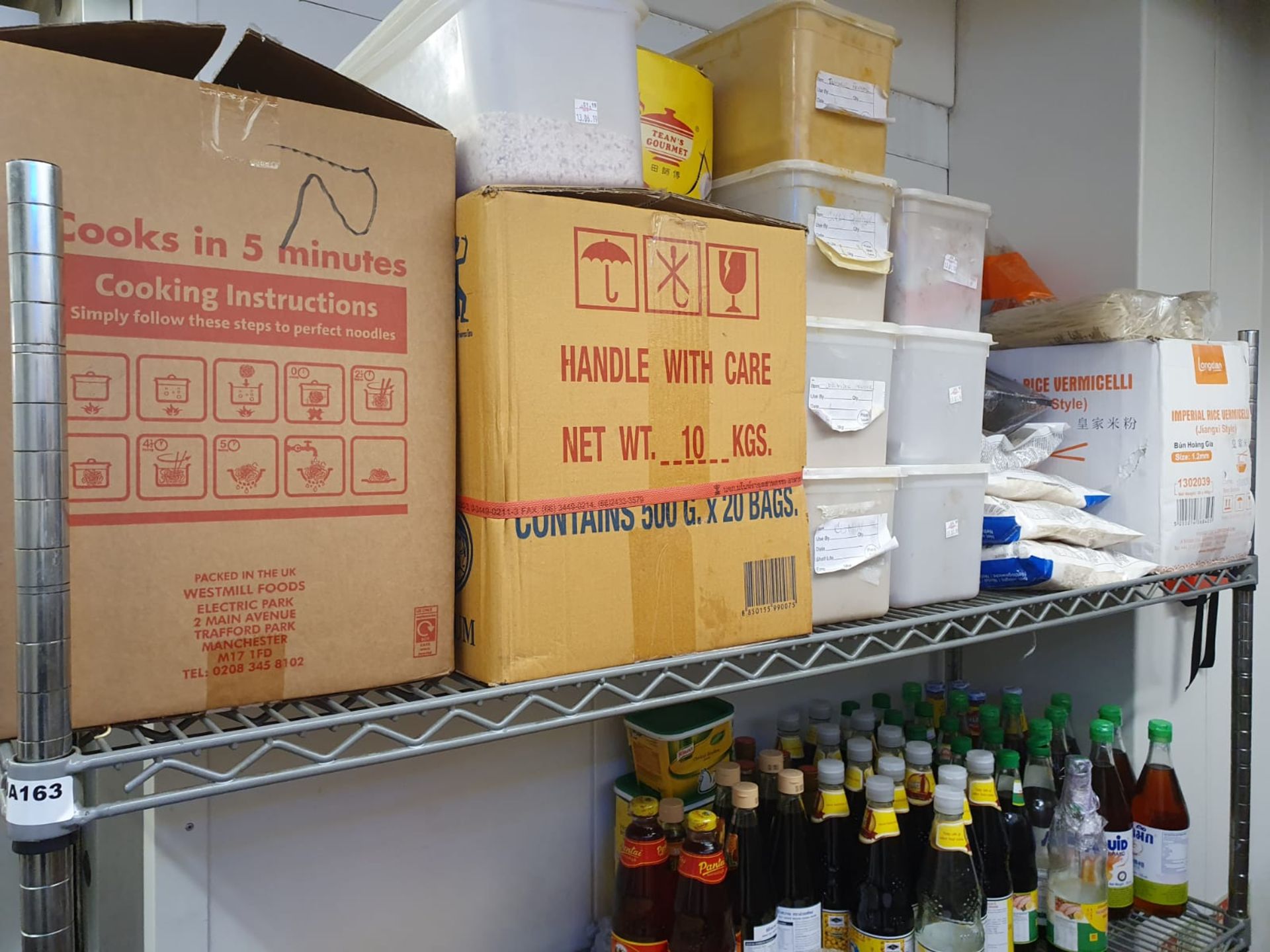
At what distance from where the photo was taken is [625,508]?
0.85 meters

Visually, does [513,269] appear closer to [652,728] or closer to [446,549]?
[446,549]

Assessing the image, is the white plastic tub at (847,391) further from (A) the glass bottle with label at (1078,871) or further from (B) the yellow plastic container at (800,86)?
(A) the glass bottle with label at (1078,871)

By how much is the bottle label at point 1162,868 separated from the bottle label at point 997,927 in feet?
1.42

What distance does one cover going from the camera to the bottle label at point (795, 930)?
1.17 meters

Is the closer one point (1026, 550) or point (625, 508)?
point (625, 508)

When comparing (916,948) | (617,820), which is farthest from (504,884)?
(916,948)

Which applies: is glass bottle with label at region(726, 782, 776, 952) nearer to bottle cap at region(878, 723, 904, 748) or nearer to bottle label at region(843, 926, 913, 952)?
bottle label at region(843, 926, 913, 952)

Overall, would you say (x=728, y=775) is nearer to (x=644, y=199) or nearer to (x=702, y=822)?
(x=702, y=822)

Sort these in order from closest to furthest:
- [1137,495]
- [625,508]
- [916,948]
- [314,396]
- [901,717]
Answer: [314,396]
[625,508]
[916,948]
[1137,495]
[901,717]

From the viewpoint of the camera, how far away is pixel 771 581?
95cm

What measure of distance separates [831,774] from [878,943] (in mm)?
213

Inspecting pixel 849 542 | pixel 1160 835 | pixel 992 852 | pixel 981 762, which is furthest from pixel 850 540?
pixel 1160 835

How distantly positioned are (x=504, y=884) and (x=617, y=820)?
180 mm

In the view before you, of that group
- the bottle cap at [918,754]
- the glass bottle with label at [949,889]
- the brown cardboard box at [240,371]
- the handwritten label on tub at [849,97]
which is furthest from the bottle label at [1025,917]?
the handwritten label on tub at [849,97]
